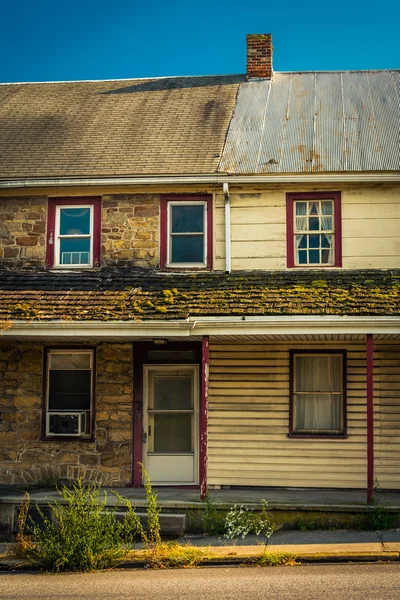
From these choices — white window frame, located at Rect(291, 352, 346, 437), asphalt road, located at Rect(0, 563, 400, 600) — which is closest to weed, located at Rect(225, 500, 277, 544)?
asphalt road, located at Rect(0, 563, 400, 600)

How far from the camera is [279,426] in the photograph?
13.2m

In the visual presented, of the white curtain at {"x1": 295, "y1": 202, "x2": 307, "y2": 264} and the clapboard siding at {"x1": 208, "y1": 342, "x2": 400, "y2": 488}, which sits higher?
the white curtain at {"x1": 295, "y1": 202, "x2": 307, "y2": 264}

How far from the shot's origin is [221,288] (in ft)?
41.9

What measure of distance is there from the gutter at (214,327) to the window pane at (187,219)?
8.47 feet

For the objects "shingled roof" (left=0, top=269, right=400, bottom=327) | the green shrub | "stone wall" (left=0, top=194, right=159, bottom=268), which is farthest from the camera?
"stone wall" (left=0, top=194, right=159, bottom=268)

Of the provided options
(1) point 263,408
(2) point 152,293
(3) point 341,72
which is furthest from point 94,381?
(3) point 341,72

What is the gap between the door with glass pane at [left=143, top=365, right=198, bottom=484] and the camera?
13.4 m

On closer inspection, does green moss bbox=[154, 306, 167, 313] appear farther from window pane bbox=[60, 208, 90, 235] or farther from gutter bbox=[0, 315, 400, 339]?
window pane bbox=[60, 208, 90, 235]

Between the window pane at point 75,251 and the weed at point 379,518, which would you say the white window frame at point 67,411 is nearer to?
the window pane at point 75,251

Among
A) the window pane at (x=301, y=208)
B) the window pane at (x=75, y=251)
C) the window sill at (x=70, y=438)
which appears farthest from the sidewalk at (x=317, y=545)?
the window pane at (x=301, y=208)

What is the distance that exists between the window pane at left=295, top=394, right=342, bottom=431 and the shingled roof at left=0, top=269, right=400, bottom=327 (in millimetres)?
2028

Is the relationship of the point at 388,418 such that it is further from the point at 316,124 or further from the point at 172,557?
the point at 316,124

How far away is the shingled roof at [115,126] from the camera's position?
1419cm

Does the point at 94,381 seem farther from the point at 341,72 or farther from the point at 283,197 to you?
the point at 341,72
